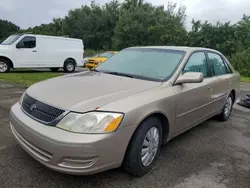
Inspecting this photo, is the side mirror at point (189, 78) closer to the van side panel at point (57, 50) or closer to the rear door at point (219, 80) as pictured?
the rear door at point (219, 80)

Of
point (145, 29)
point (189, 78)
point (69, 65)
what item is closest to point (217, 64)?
point (189, 78)

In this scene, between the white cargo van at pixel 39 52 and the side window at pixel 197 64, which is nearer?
the side window at pixel 197 64

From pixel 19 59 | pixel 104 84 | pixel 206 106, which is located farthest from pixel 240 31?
pixel 104 84

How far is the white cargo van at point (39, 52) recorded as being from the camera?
10.6 m

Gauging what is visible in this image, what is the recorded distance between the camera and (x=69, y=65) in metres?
12.7

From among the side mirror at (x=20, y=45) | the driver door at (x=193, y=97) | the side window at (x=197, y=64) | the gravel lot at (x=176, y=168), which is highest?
the side mirror at (x=20, y=45)

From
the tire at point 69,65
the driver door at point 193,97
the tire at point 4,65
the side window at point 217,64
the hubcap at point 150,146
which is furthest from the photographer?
the tire at point 69,65

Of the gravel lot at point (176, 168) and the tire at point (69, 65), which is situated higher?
the tire at point (69, 65)

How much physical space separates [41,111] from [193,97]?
83.2 inches

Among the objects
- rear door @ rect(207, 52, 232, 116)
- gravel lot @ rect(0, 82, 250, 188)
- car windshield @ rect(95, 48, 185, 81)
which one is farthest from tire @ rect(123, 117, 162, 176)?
rear door @ rect(207, 52, 232, 116)

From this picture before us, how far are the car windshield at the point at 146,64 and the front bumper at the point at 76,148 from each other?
1110mm

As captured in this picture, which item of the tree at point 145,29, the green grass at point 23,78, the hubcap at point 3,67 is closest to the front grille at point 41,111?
the green grass at point 23,78

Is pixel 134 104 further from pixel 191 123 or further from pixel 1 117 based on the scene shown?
pixel 1 117

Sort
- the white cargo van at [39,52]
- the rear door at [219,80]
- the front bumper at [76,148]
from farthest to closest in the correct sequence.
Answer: the white cargo van at [39,52]
the rear door at [219,80]
the front bumper at [76,148]
